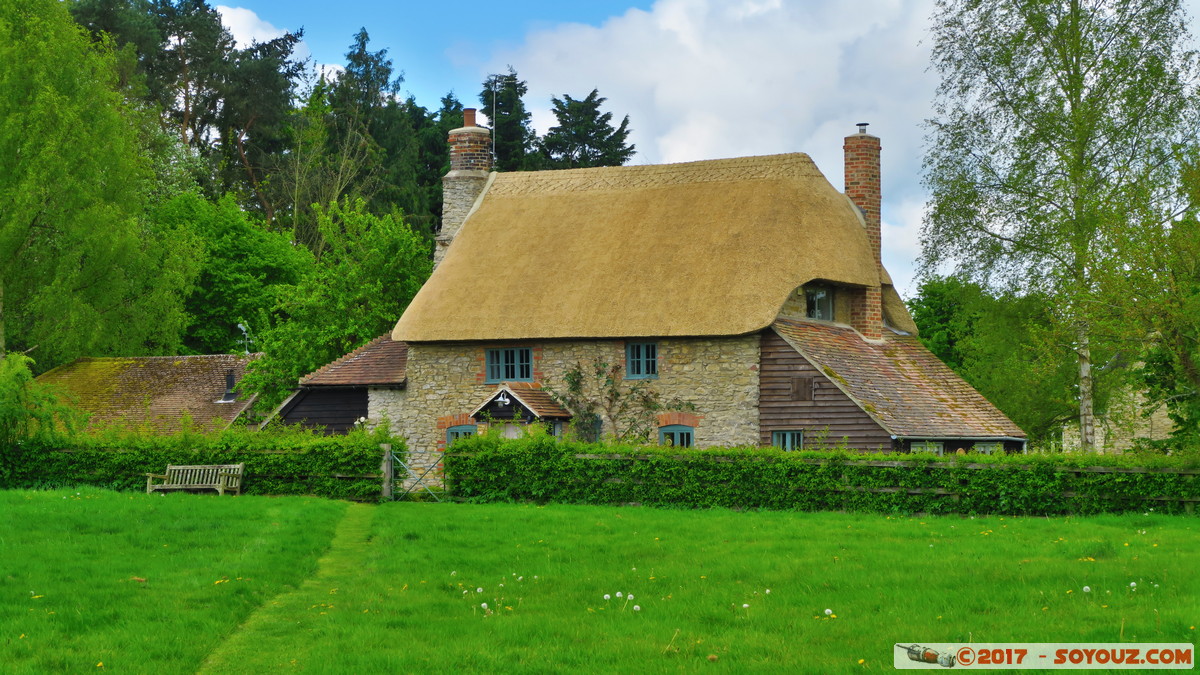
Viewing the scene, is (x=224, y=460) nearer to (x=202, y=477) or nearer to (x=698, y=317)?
(x=202, y=477)

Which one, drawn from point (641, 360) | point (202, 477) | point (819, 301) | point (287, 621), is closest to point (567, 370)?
point (641, 360)

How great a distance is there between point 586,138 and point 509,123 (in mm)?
3569

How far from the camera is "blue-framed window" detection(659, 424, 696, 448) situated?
28297 millimetres

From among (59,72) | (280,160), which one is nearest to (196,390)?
(59,72)

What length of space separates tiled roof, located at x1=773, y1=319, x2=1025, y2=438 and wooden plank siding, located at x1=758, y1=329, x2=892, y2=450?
0.22 m

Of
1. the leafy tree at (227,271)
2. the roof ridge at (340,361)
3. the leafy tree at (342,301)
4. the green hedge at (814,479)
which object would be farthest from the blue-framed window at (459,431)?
the leafy tree at (227,271)

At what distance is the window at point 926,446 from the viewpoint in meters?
26.1

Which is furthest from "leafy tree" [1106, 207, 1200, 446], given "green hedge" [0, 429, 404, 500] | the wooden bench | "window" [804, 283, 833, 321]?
the wooden bench

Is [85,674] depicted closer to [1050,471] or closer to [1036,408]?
[1050,471]

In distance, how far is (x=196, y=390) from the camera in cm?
3666

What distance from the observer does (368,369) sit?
3172 centimetres

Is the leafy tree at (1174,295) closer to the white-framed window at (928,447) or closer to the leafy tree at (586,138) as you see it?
the white-framed window at (928,447)

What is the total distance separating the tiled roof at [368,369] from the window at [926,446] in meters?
12.1

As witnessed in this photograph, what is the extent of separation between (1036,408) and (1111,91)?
27.1 ft
